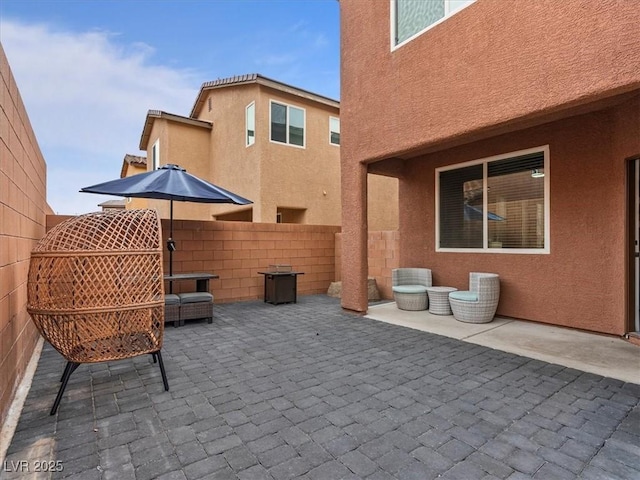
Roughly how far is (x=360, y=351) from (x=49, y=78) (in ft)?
37.0

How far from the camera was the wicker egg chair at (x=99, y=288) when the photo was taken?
2.73m

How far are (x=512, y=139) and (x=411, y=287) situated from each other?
315cm

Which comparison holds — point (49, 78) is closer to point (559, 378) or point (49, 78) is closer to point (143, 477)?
point (143, 477)

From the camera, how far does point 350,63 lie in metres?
6.35

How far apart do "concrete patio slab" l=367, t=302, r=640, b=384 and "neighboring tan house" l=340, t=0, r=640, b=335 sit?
355 millimetres

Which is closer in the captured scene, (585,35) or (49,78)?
(585,35)

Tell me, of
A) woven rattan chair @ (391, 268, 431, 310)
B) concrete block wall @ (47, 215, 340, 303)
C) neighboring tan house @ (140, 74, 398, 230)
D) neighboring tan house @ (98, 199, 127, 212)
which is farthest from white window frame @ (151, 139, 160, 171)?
woven rattan chair @ (391, 268, 431, 310)

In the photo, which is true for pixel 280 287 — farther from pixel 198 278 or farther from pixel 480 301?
pixel 480 301

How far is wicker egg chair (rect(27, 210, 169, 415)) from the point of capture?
2.73m

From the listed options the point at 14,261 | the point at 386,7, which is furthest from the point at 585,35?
the point at 14,261

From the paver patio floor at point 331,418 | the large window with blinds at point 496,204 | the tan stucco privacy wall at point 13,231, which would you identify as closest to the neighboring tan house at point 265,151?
the large window with blinds at point 496,204

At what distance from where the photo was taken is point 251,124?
35.4 ft

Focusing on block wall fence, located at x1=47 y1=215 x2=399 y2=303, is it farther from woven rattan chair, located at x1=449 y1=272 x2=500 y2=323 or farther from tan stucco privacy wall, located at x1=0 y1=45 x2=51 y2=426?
tan stucco privacy wall, located at x1=0 y1=45 x2=51 y2=426

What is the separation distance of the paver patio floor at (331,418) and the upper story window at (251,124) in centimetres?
795
